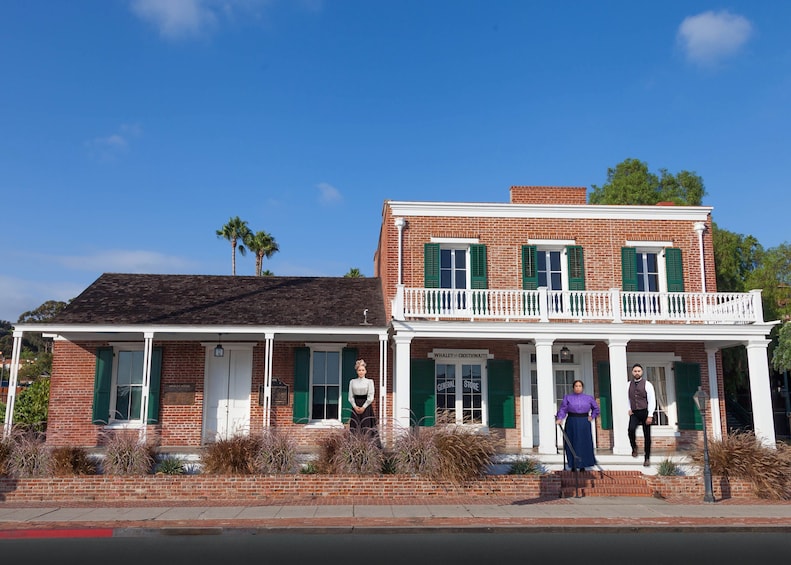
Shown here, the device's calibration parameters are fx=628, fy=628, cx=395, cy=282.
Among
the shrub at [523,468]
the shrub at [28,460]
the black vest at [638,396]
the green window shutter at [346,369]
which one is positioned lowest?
the shrub at [523,468]

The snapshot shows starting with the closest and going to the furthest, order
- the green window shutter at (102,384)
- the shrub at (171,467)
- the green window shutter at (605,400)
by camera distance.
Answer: the shrub at (171,467) → the green window shutter at (102,384) → the green window shutter at (605,400)

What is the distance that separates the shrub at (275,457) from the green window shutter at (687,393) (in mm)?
Answer: 10068

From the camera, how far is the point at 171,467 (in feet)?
36.0

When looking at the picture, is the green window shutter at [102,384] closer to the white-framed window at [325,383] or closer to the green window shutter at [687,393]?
the white-framed window at [325,383]

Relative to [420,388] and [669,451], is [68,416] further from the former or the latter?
[669,451]

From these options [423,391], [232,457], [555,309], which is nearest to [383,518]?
[232,457]

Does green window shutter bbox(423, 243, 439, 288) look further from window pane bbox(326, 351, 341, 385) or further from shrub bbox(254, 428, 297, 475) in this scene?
shrub bbox(254, 428, 297, 475)

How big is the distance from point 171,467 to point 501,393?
25.5 feet

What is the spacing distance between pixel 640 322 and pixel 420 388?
5.43m

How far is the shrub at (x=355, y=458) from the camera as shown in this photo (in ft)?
34.5

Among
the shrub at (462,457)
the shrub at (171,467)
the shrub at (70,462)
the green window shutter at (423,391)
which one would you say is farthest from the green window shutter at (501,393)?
the shrub at (70,462)

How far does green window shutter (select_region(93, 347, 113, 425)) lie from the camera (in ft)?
48.9

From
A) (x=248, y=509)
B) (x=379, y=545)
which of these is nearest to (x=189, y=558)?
(x=379, y=545)

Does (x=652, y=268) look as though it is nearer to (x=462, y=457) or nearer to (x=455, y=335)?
(x=455, y=335)
